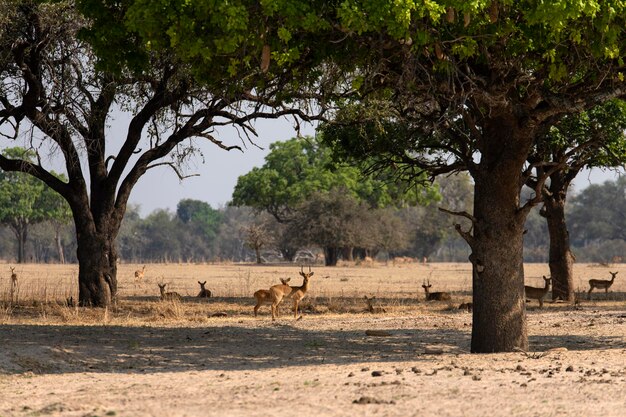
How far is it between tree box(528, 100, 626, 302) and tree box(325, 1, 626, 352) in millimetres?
5325

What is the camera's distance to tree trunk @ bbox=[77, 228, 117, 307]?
22766mm

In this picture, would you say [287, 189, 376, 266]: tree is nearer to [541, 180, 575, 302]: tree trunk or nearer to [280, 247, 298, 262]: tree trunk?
[280, 247, 298, 262]: tree trunk

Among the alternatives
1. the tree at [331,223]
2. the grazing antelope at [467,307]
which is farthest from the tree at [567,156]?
the tree at [331,223]

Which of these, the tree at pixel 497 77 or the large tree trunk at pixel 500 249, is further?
the large tree trunk at pixel 500 249

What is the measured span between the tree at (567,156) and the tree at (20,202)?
188ft

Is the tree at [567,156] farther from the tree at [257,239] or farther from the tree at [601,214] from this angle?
the tree at [601,214]

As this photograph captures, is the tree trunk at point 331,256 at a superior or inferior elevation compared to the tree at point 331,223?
inferior

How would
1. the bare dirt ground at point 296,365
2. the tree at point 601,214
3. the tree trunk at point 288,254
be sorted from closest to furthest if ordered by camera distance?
1. the bare dirt ground at point 296,365
2. the tree trunk at point 288,254
3. the tree at point 601,214

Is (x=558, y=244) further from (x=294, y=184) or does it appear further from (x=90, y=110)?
(x=294, y=184)

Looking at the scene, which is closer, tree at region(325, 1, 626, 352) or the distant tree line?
tree at region(325, 1, 626, 352)

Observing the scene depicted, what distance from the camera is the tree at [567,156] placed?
2244 centimetres

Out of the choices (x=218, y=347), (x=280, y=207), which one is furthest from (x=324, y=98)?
(x=280, y=207)

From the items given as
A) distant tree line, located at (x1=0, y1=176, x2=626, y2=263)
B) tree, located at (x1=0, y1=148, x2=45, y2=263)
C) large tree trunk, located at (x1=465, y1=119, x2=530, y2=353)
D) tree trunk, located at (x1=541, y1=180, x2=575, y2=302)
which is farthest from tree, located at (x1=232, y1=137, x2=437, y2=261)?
large tree trunk, located at (x1=465, y1=119, x2=530, y2=353)

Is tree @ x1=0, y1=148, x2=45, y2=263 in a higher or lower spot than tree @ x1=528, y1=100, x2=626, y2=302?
higher
